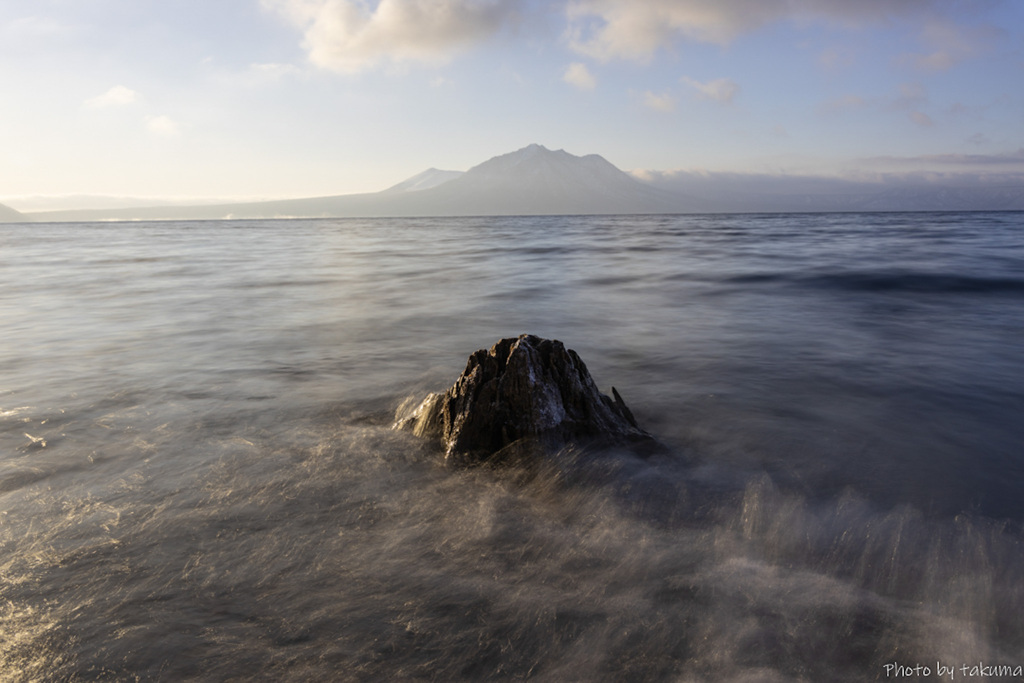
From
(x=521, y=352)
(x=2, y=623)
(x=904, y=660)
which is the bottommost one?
(x=904, y=660)

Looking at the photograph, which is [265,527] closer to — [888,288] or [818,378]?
[818,378]

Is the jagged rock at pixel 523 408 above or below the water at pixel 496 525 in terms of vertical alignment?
above

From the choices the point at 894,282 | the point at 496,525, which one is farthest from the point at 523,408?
the point at 894,282

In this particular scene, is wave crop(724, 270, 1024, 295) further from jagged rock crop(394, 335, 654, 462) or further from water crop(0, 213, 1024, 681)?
jagged rock crop(394, 335, 654, 462)

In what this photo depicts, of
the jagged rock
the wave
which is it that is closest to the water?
the jagged rock

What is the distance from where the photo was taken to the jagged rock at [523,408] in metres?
4.95

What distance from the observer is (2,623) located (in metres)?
2.88

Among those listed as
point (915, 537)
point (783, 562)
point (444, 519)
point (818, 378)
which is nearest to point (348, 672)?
point (444, 519)

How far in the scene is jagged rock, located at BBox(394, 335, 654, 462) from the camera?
4949mm

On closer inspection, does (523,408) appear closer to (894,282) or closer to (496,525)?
(496,525)

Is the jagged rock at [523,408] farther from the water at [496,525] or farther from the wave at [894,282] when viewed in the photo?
the wave at [894,282]

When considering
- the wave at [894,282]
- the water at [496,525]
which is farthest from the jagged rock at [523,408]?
the wave at [894,282]

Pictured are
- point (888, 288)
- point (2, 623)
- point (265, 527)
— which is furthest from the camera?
point (888, 288)

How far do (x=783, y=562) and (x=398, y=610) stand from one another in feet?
7.46
